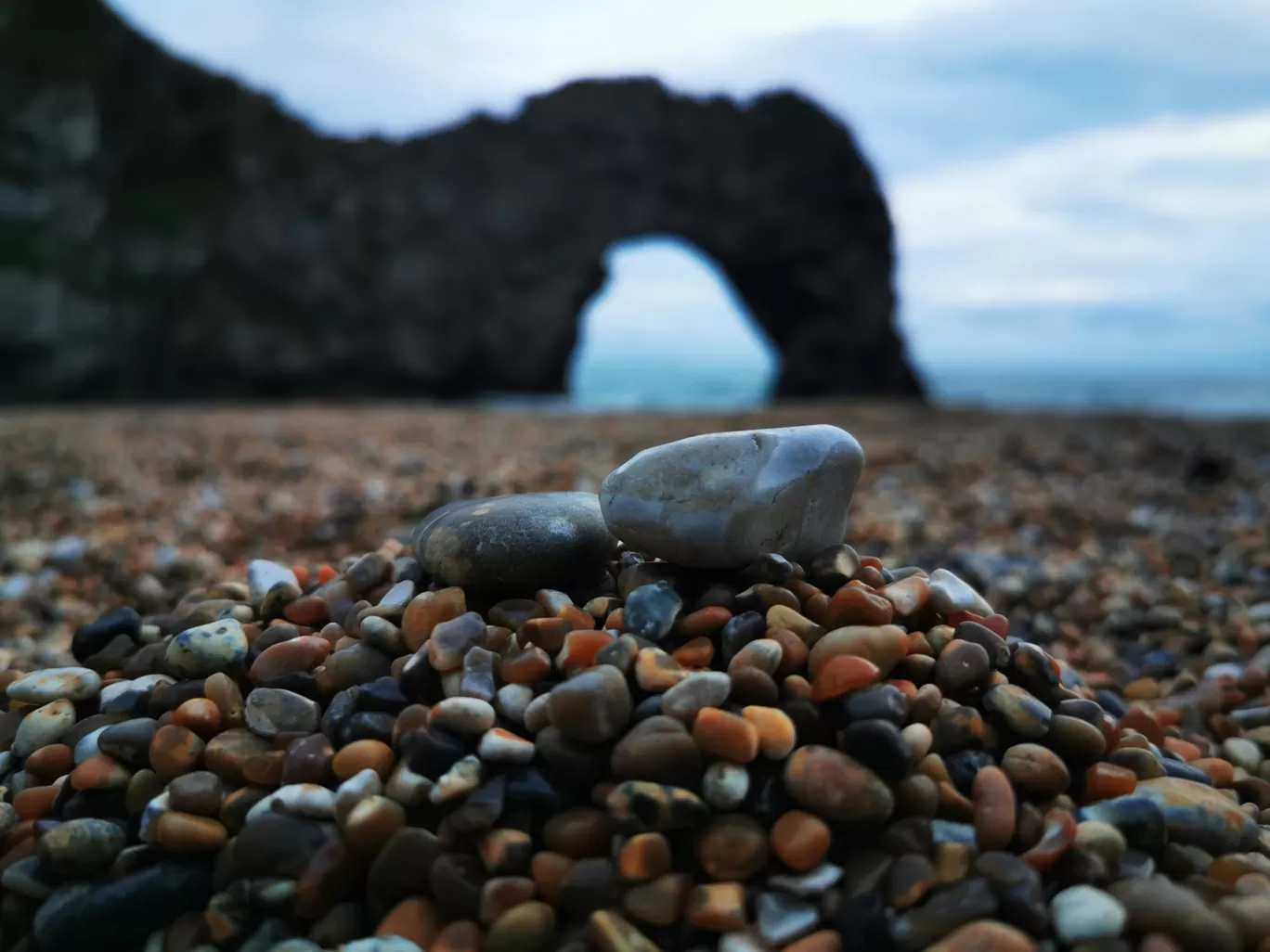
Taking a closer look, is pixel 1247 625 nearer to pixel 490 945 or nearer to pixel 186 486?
pixel 490 945

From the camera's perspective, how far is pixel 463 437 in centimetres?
659

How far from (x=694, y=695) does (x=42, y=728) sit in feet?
3.56

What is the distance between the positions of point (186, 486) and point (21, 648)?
89.1 inches

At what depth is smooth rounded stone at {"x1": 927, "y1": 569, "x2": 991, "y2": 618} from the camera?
159 cm

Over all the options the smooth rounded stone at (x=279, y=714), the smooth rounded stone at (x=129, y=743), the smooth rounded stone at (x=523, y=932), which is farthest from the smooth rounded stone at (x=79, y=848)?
the smooth rounded stone at (x=523, y=932)

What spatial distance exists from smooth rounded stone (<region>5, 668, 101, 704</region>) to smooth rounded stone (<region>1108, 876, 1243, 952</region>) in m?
1.63

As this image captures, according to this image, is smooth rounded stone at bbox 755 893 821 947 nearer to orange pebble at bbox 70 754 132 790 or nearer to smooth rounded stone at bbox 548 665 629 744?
smooth rounded stone at bbox 548 665 629 744

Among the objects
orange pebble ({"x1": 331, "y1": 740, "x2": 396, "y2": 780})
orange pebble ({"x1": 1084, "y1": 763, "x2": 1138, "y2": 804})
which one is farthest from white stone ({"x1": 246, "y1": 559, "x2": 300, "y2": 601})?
orange pebble ({"x1": 1084, "y1": 763, "x2": 1138, "y2": 804})

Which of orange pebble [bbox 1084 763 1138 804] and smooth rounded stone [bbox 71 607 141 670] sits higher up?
orange pebble [bbox 1084 763 1138 804]

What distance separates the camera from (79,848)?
1.25 metres

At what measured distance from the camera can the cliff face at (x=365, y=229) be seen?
1355 cm

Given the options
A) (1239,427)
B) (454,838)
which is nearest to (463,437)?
(454,838)

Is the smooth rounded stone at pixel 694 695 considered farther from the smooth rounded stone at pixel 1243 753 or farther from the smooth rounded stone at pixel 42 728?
the smooth rounded stone at pixel 1243 753

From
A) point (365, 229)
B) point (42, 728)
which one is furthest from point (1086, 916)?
point (365, 229)
